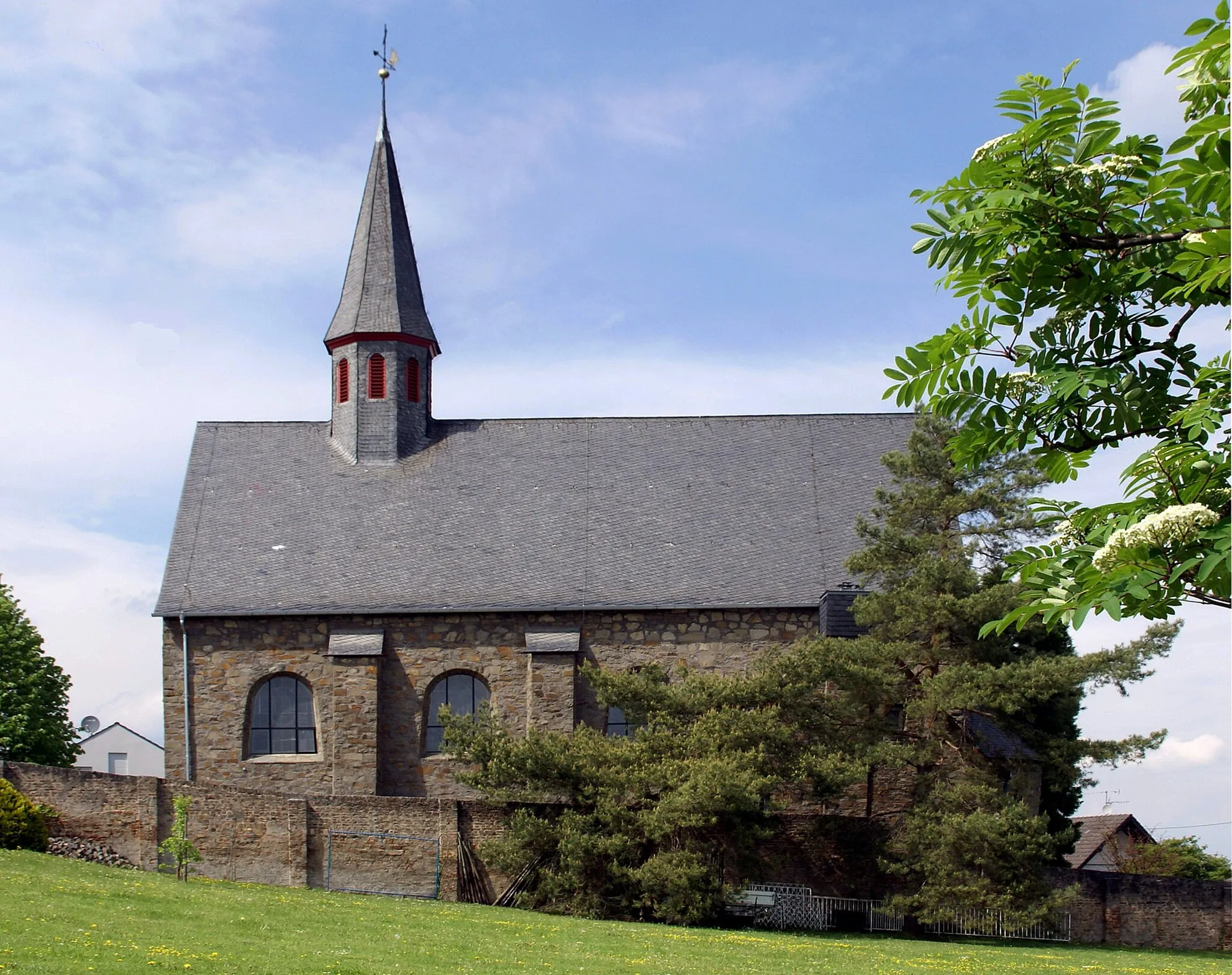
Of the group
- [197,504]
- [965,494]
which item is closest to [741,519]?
[965,494]

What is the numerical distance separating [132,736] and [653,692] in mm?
46679

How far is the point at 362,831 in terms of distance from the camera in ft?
77.4

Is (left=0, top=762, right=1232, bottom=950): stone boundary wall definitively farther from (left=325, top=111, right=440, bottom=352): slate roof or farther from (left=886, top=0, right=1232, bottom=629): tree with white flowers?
(left=886, top=0, right=1232, bottom=629): tree with white flowers

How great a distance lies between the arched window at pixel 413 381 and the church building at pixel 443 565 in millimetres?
60

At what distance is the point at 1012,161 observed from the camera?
537cm

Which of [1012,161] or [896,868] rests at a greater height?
[1012,161]

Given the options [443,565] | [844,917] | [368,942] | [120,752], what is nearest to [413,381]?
[443,565]

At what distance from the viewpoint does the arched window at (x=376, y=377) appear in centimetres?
3139

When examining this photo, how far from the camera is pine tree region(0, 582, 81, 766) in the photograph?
2930 centimetres

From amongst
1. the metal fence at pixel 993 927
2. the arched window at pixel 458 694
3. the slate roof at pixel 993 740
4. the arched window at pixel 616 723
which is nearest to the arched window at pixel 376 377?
the arched window at pixel 458 694

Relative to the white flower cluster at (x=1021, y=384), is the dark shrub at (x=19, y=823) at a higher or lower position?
lower

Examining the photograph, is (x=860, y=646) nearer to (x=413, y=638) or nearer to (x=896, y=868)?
(x=896, y=868)

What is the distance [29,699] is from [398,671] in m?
9.04

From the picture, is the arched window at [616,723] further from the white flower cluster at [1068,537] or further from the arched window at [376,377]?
the white flower cluster at [1068,537]
